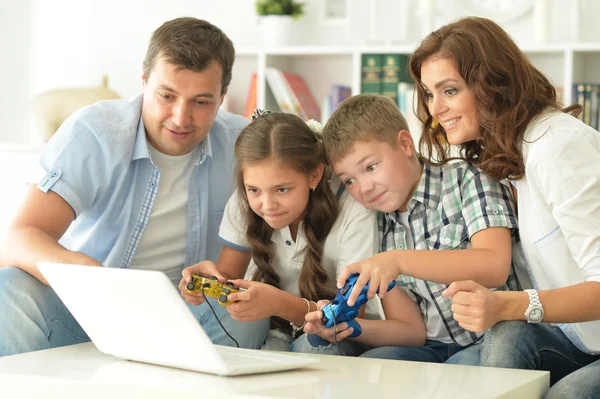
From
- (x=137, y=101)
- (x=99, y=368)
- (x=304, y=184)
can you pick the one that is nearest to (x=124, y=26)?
(x=137, y=101)

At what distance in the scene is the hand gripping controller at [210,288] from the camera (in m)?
1.45

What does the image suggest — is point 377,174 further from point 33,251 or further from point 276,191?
point 33,251

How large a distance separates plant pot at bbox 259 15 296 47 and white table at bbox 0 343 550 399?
237 centimetres

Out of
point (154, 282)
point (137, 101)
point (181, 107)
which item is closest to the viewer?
point (154, 282)

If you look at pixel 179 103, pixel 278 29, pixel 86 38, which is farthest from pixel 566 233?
pixel 86 38

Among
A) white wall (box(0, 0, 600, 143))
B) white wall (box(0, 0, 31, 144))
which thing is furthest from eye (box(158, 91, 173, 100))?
white wall (box(0, 0, 31, 144))

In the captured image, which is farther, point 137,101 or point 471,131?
point 137,101

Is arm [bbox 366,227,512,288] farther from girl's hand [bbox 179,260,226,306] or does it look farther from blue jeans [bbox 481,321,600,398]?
girl's hand [bbox 179,260,226,306]

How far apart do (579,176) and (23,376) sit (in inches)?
37.7

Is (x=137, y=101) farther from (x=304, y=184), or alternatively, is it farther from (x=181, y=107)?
(x=304, y=184)

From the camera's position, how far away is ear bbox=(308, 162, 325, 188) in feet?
5.99

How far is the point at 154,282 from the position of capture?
3.79 feet

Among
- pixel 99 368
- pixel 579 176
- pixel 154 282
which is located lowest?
pixel 99 368

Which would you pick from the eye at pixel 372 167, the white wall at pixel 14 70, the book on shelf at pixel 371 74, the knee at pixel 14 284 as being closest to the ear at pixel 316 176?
the eye at pixel 372 167
